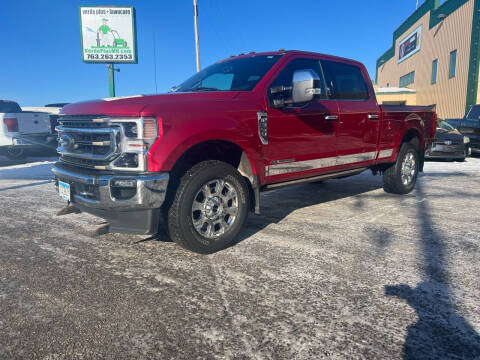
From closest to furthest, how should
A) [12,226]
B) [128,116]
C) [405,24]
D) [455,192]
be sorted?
[128,116], [12,226], [455,192], [405,24]

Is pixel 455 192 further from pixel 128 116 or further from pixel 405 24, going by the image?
pixel 405 24

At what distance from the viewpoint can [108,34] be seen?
687 inches

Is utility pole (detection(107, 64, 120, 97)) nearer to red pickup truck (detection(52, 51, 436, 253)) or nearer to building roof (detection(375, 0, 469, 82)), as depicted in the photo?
red pickup truck (detection(52, 51, 436, 253))

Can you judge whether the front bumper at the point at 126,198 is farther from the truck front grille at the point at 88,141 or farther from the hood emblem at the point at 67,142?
the hood emblem at the point at 67,142

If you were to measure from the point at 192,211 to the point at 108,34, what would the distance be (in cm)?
1729

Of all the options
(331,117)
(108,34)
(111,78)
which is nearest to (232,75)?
(331,117)

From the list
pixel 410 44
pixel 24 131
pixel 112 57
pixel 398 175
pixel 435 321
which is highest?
pixel 410 44

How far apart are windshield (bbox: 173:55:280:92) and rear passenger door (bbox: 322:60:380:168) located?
987 mm

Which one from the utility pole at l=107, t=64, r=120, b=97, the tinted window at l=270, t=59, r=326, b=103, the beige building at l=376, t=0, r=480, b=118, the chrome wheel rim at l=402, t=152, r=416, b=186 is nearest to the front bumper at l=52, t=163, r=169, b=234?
the tinted window at l=270, t=59, r=326, b=103

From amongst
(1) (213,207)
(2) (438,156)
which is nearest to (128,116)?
(1) (213,207)

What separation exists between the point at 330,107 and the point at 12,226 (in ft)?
13.3

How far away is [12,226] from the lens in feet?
13.7

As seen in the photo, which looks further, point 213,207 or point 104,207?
point 213,207

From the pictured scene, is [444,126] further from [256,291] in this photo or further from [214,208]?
[256,291]
